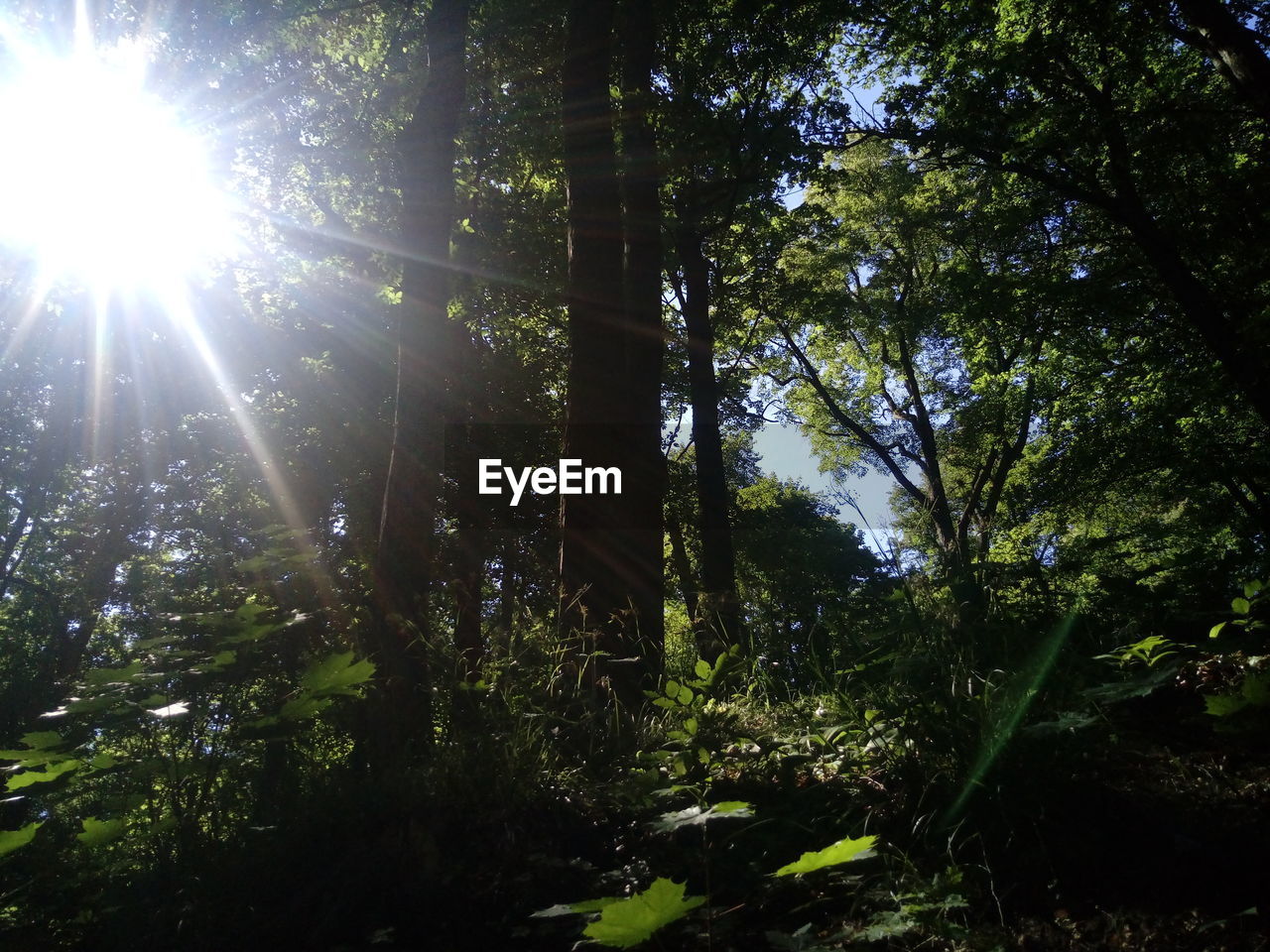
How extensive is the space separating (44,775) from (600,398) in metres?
3.46

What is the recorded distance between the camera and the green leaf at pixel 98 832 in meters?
2.43

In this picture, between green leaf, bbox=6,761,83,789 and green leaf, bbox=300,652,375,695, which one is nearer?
green leaf, bbox=6,761,83,789

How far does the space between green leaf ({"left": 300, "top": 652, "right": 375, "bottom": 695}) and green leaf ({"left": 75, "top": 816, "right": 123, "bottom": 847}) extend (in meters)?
0.74

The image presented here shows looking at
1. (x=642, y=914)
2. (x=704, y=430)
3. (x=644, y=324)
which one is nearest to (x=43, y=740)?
(x=642, y=914)

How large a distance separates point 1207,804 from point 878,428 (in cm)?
2272

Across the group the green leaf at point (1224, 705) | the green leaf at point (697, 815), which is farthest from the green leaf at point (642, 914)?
the green leaf at point (1224, 705)

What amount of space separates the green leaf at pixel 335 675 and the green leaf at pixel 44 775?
2.53 feet

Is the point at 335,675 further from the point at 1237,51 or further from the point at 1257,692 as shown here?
the point at 1237,51

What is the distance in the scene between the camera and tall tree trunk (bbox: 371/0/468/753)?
349 centimetres

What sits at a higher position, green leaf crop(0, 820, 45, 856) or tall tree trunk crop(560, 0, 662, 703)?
tall tree trunk crop(560, 0, 662, 703)

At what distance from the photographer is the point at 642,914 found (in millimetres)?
1340

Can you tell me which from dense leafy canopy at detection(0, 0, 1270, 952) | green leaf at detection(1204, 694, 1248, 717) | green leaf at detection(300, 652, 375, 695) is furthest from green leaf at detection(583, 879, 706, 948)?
green leaf at detection(1204, 694, 1248, 717)

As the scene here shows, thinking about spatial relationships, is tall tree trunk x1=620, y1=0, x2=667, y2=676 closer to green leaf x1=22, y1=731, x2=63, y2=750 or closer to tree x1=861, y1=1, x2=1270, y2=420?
green leaf x1=22, y1=731, x2=63, y2=750

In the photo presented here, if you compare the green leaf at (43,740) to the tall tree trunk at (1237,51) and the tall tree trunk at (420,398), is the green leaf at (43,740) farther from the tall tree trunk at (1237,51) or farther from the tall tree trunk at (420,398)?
the tall tree trunk at (1237,51)
